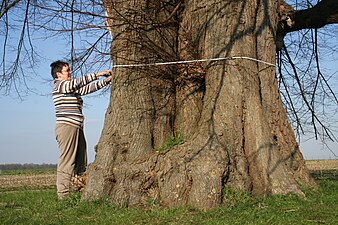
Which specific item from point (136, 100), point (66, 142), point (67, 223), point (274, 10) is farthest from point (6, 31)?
point (67, 223)

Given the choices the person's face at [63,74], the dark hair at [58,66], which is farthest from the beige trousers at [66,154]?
the dark hair at [58,66]

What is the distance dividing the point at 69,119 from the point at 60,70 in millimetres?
797

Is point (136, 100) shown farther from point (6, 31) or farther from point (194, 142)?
point (6, 31)

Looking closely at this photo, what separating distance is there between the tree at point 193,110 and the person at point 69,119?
615 millimetres

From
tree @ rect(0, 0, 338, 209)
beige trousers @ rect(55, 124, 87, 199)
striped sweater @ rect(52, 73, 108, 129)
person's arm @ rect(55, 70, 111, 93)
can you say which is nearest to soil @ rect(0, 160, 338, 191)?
beige trousers @ rect(55, 124, 87, 199)

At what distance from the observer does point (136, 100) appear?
6617 mm

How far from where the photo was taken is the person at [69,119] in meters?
7.23

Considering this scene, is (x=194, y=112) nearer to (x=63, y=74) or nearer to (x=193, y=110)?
(x=193, y=110)

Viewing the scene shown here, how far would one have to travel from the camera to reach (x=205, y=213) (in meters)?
5.33

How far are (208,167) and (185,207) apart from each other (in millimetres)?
515

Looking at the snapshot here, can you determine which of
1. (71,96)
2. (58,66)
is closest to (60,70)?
(58,66)

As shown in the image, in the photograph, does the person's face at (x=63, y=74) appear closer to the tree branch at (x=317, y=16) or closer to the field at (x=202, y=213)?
the field at (x=202, y=213)

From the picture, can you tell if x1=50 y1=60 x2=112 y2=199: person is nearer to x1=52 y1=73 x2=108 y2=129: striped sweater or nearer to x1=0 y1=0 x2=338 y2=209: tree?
x1=52 y1=73 x2=108 y2=129: striped sweater

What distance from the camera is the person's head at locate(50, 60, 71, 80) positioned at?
7562 millimetres
